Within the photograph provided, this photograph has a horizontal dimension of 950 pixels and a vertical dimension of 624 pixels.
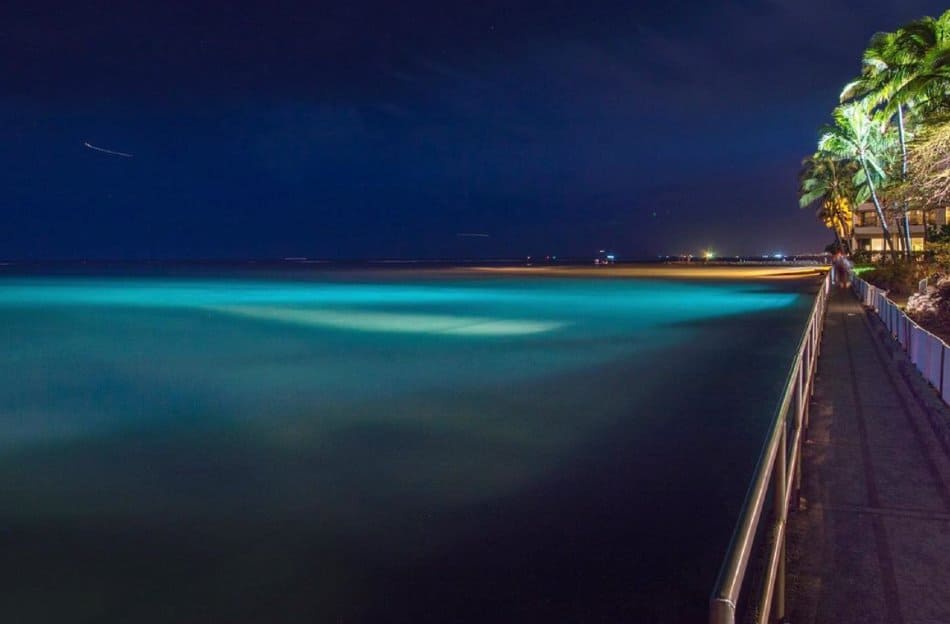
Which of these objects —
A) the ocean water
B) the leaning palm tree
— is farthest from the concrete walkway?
the leaning palm tree

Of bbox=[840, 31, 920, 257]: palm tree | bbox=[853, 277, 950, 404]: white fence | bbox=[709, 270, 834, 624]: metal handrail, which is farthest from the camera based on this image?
bbox=[840, 31, 920, 257]: palm tree

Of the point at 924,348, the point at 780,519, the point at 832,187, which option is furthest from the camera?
the point at 832,187

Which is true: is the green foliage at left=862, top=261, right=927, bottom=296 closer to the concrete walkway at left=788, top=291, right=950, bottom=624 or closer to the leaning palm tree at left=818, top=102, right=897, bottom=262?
the leaning palm tree at left=818, top=102, right=897, bottom=262

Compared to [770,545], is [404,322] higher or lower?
higher

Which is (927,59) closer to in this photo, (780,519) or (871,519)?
(871,519)

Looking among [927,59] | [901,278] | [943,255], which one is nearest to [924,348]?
[943,255]

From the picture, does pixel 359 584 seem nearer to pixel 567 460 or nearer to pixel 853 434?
pixel 567 460
